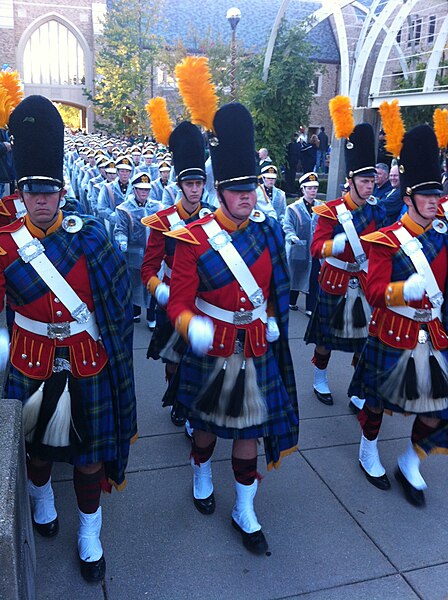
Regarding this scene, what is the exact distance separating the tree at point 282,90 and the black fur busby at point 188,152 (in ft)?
34.7

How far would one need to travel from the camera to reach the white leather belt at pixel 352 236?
14.9 ft

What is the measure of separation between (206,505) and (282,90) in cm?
1291

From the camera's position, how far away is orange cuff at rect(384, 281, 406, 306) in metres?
3.33

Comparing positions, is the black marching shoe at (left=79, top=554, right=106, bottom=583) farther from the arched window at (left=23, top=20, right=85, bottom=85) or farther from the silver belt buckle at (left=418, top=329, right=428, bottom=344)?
the arched window at (left=23, top=20, right=85, bottom=85)

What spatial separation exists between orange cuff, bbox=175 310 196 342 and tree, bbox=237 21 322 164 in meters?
12.8

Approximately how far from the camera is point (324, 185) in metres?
19.9

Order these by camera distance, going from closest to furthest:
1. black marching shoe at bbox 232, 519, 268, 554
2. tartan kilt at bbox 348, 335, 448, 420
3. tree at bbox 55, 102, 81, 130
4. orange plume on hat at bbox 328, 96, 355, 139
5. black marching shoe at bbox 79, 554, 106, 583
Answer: black marching shoe at bbox 79, 554, 106, 583
black marching shoe at bbox 232, 519, 268, 554
tartan kilt at bbox 348, 335, 448, 420
orange plume on hat at bbox 328, 96, 355, 139
tree at bbox 55, 102, 81, 130

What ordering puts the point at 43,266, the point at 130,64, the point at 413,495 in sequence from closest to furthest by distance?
the point at 43,266
the point at 413,495
the point at 130,64

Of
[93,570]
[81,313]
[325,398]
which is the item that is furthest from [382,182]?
[93,570]

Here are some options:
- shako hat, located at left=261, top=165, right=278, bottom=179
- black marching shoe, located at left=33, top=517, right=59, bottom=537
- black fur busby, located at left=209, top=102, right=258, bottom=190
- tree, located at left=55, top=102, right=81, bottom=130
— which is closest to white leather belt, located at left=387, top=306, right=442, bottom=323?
black fur busby, located at left=209, top=102, right=258, bottom=190

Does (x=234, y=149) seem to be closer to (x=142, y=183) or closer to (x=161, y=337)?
(x=161, y=337)

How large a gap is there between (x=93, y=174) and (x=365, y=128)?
9204 mm

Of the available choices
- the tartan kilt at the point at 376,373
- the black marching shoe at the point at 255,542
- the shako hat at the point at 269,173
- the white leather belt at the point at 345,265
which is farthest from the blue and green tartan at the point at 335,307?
the shako hat at the point at 269,173

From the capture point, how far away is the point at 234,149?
3115mm
